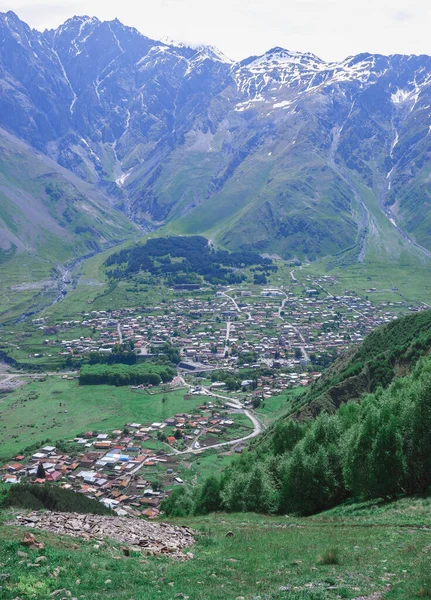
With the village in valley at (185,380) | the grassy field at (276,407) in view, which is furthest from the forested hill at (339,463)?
the grassy field at (276,407)

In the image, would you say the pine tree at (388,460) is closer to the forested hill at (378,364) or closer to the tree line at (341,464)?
the tree line at (341,464)

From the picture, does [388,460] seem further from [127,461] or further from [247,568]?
[127,461]

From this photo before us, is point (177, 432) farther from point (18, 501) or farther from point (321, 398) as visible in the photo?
point (18, 501)

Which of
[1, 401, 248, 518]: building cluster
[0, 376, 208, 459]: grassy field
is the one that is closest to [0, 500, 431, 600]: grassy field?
[1, 401, 248, 518]: building cluster

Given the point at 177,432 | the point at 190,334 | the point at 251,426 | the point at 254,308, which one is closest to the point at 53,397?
the point at 177,432

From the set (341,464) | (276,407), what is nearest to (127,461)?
(276,407)

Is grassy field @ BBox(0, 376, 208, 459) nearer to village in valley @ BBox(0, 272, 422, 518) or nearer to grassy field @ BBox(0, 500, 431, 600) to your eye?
village in valley @ BBox(0, 272, 422, 518)

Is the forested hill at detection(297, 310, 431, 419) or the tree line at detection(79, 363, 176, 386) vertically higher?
the forested hill at detection(297, 310, 431, 419)
